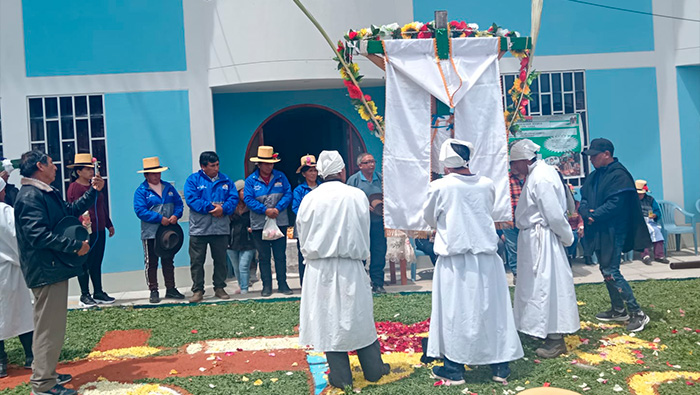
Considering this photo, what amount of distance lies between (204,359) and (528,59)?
4678 mm

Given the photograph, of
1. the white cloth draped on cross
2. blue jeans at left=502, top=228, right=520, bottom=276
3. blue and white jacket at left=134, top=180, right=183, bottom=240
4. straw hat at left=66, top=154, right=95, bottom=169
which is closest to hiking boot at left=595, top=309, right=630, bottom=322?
the white cloth draped on cross

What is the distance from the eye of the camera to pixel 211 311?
888cm

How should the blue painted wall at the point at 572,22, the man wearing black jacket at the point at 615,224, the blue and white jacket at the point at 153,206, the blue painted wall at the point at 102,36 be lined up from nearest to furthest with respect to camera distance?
the man wearing black jacket at the point at 615,224
the blue and white jacket at the point at 153,206
the blue painted wall at the point at 102,36
the blue painted wall at the point at 572,22

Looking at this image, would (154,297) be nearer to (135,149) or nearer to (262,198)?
(262,198)

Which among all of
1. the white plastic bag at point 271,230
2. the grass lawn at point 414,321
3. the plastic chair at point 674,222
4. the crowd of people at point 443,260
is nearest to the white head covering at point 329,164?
the crowd of people at point 443,260

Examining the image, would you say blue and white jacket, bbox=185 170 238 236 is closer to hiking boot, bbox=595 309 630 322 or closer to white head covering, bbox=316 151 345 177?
white head covering, bbox=316 151 345 177

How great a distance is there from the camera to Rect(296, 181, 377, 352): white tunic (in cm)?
576

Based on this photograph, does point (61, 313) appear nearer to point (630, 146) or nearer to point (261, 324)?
point (261, 324)

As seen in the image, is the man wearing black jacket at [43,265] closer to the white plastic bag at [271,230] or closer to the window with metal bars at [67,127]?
the white plastic bag at [271,230]

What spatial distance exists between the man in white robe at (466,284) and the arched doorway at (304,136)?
6.63 meters

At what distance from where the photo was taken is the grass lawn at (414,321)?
19.1ft

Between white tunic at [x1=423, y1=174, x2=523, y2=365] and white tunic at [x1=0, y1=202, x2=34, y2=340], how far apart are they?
13.3 feet

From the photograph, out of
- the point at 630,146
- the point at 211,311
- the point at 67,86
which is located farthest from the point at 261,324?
the point at 630,146

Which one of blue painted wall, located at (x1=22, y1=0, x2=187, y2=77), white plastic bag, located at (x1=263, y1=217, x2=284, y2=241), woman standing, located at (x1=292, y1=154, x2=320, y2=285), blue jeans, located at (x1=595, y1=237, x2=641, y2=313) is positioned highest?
blue painted wall, located at (x1=22, y1=0, x2=187, y2=77)
